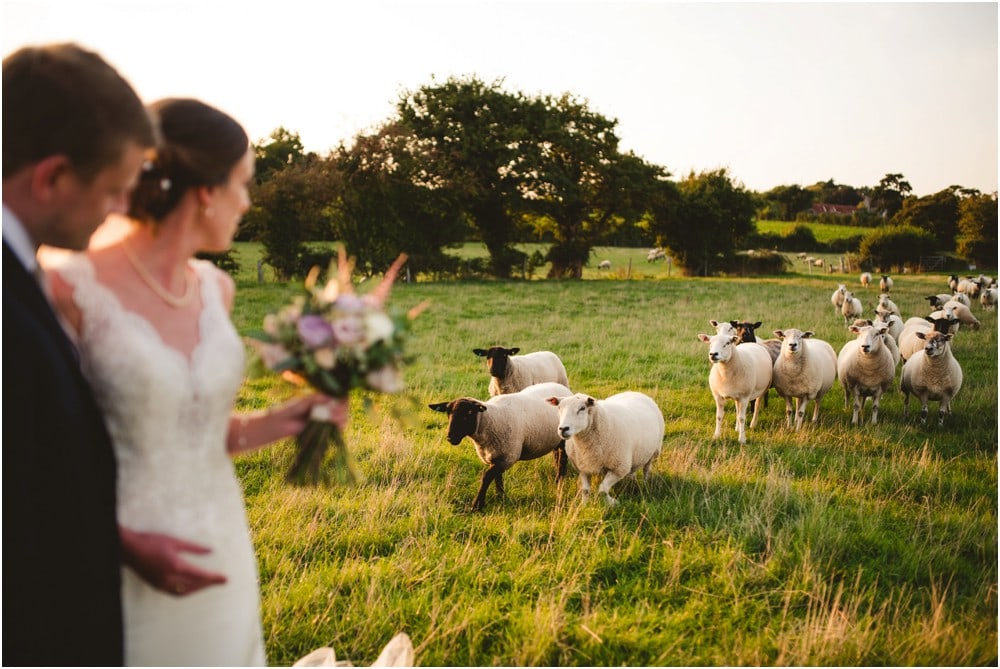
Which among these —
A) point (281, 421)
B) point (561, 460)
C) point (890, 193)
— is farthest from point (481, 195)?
point (890, 193)

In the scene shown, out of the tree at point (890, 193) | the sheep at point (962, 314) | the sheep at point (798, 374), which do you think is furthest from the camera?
the tree at point (890, 193)

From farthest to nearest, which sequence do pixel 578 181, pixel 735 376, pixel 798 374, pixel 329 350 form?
pixel 578 181 → pixel 798 374 → pixel 735 376 → pixel 329 350

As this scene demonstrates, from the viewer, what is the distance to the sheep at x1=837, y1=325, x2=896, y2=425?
9.67 meters

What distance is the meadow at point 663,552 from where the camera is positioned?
4004 millimetres

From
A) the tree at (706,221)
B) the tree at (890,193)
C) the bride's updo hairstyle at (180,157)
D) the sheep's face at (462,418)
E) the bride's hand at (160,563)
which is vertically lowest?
the sheep's face at (462,418)

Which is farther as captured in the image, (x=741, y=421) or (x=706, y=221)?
(x=706, y=221)

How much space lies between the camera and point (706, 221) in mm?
46406

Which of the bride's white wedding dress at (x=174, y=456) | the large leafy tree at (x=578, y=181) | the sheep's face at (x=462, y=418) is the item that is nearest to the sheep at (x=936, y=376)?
the sheep's face at (x=462, y=418)

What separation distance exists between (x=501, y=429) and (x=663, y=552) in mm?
2080

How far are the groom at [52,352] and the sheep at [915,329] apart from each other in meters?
13.0

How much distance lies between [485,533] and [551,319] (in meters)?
13.7

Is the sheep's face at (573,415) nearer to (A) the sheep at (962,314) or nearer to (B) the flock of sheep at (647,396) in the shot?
(B) the flock of sheep at (647,396)

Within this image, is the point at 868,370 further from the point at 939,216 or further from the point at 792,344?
the point at 939,216

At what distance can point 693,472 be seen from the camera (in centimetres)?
700
